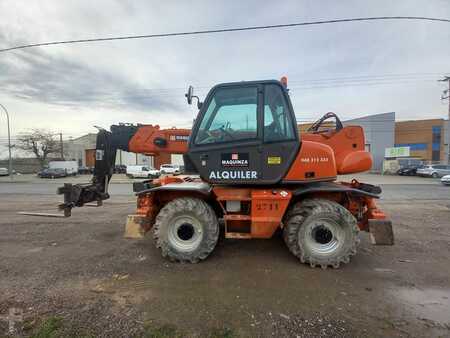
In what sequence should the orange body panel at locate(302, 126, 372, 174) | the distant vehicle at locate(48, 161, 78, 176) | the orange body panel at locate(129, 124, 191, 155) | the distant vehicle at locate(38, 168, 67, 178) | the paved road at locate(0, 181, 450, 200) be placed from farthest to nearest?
1. the distant vehicle at locate(48, 161, 78, 176)
2. the distant vehicle at locate(38, 168, 67, 178)
3. the paved road at locate(0, 181, 450, 200)
4. the orange body panel at locate(129, 124, 191, 155)
5. the orange body panel at locate(302, 126, 372, 174)

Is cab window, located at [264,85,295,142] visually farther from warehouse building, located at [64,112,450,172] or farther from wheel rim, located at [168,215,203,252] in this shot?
warehouse building, located at [64,112,450,172]

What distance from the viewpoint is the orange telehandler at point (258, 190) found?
11.9 ft

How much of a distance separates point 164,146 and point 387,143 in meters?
51.2

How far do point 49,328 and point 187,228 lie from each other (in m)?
2.04

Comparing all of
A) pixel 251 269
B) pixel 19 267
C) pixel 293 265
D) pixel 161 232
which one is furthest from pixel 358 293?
pixel 19 267

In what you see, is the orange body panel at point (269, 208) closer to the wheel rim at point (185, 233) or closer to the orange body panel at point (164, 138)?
the wheel rim at point (185, 233)

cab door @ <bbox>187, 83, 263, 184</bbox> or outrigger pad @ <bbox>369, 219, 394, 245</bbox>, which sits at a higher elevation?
cab door @ <bbox>187, 83, 263, 184</bbox>

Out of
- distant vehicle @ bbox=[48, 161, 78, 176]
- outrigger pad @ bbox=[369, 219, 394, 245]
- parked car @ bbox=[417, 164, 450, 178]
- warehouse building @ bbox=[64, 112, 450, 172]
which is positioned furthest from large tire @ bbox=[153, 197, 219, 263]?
distant vehicle @ bbox=[48, 161, 78, 176]

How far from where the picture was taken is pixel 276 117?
3.68 metres

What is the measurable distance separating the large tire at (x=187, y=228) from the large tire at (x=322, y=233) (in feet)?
4.28

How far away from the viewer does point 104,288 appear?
3064 mm

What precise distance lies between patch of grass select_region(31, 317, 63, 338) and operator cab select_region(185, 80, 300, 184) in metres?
2.52

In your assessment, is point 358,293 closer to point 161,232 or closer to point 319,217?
point 319,217

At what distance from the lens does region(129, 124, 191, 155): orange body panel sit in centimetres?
449
